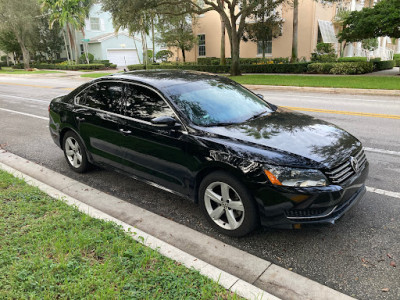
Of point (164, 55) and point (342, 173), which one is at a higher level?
point (164, 55)

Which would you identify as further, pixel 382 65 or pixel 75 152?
pixel 382 65

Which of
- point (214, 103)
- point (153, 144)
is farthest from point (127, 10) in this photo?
point (153, 144)

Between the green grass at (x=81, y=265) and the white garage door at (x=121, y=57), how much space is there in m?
45.4

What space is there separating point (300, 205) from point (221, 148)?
904mm

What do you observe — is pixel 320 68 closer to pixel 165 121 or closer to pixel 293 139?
pixel 293 139

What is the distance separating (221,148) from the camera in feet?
10.9

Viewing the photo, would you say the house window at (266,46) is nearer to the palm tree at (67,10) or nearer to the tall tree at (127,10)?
the tall tree at (127,10)

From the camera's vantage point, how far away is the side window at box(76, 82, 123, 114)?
454cm

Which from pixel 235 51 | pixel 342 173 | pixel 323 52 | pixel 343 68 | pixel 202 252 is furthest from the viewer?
pixel 323 52

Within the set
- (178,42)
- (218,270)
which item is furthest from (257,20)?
(218,270)

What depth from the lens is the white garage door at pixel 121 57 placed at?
46.8 metres

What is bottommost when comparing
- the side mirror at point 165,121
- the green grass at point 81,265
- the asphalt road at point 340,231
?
the asphalt road at point 340,231

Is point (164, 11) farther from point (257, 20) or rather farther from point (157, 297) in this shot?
point (157, 297)

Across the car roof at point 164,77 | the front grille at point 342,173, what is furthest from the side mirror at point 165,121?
the front grille at point 342,173
